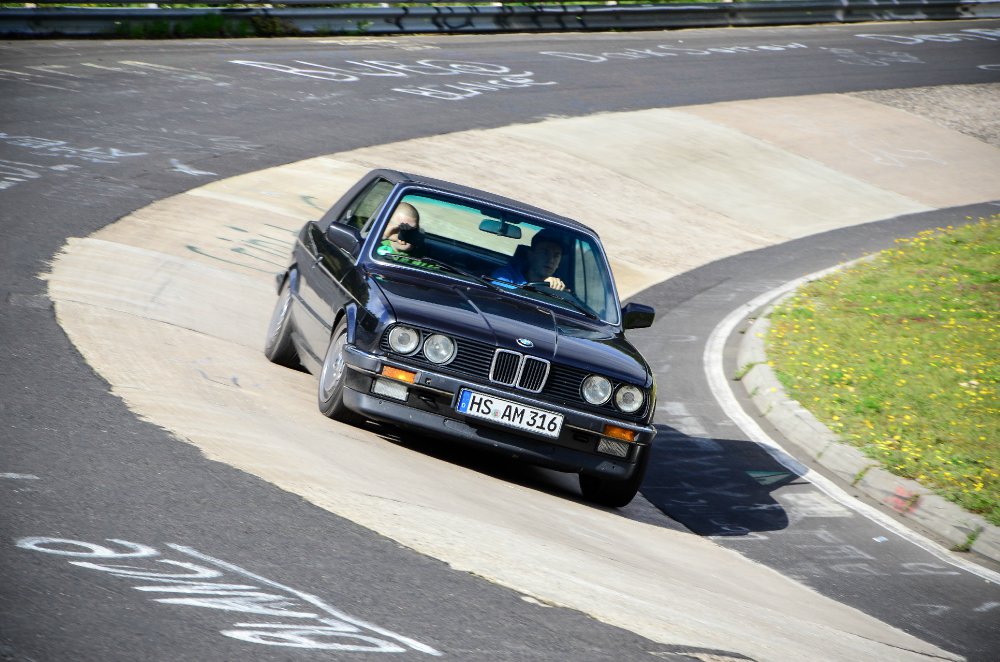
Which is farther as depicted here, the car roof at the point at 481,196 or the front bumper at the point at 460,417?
the car roof at the point at 481,196

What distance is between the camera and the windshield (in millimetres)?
8016

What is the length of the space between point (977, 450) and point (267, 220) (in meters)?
7.88

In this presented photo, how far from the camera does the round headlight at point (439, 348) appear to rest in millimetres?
6863

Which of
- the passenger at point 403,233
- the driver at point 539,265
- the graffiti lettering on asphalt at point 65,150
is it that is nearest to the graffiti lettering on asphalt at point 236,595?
the passenger at point 403,233

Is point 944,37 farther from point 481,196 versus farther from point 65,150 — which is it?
point 481,196

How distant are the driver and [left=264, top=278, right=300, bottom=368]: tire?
1.57 meters

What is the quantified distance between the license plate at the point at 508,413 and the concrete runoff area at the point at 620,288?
370mm

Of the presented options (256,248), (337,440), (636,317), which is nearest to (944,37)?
(256,248)

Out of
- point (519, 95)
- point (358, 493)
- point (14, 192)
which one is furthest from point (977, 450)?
point (519, 95)

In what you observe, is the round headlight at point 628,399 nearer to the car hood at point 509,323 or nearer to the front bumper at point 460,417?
the car hood at point 509,323

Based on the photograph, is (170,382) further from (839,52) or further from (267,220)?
(839,52)

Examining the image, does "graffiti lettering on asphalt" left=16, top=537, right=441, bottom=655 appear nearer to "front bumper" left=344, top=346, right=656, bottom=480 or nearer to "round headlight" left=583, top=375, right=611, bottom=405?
"front bumper" left=344, top=346, right=656, bottom=480

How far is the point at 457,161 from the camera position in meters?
17.5

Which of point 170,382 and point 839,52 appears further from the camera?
point 839,52
